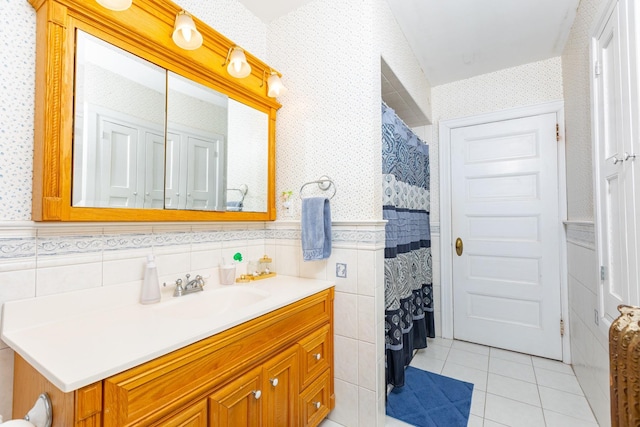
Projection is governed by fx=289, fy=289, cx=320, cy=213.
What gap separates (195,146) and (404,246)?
4.85ft

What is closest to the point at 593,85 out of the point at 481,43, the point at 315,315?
the point at 481,43

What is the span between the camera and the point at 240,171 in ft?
5.55

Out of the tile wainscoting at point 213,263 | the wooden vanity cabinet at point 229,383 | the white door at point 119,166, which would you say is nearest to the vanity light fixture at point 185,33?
the white door at point 119,166

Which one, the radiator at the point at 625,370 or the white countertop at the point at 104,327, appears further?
the white countertop at the point at 104,327

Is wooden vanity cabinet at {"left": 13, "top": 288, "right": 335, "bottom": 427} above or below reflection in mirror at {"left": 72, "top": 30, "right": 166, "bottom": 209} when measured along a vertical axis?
below

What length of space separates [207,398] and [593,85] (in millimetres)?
2126

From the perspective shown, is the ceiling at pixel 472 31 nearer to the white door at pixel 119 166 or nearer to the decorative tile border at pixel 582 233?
the white door at pixel 119 166

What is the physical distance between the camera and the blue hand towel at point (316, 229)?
1569 mm

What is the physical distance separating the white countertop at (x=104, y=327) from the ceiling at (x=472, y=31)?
68.7 inches

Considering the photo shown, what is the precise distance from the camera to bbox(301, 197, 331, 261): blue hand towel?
1.57m

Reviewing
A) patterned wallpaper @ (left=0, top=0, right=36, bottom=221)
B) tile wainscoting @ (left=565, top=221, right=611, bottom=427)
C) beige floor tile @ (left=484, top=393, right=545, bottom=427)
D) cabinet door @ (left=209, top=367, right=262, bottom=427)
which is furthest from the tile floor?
patterned wallpaper @ (left=0, top=0, right=36, bottom=221)

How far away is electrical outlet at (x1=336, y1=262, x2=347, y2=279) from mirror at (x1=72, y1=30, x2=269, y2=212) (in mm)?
608

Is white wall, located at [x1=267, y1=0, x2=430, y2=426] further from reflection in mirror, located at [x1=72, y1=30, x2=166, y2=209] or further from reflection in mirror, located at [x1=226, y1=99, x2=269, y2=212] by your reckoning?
reflection in mirror, located at [x1=72, y1=30, x2=166, y2=209]

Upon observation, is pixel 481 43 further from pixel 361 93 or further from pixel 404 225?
Result: pixel 404 225
